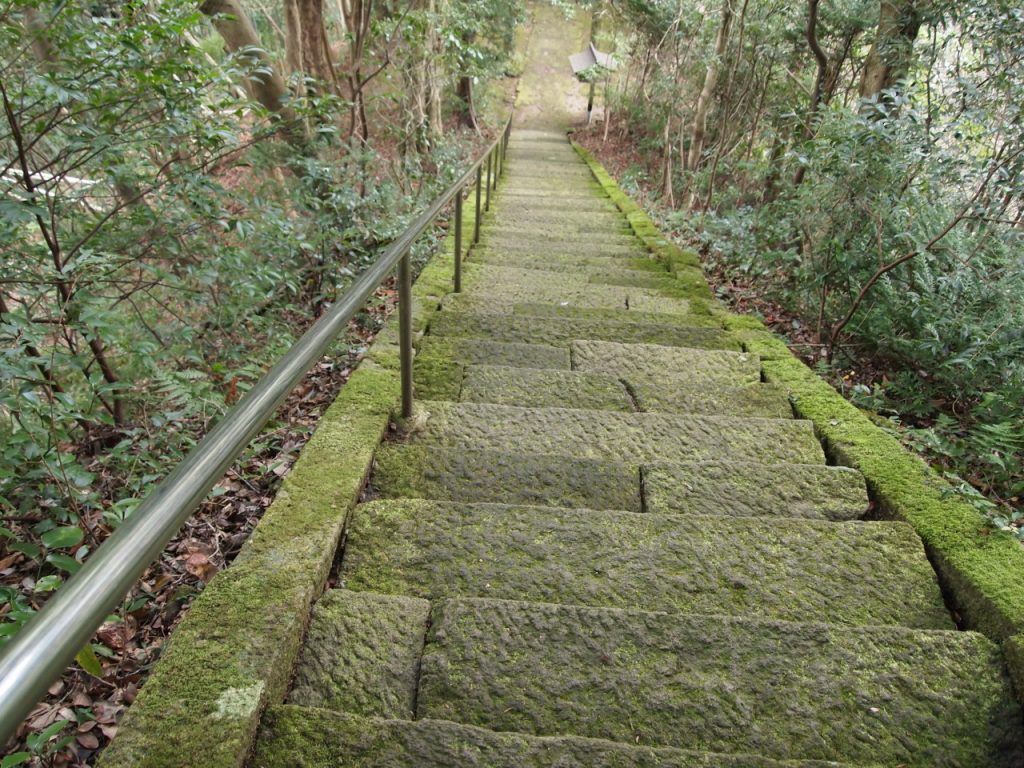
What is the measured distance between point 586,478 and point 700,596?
578mm

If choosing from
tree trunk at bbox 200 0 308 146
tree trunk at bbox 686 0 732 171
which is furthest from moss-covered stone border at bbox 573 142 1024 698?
tree trunk at bbox 686 0 732 171

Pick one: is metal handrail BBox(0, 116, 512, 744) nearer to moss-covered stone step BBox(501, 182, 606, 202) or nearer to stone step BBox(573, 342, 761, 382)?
stone step BBox(573, 342, 761, 382)

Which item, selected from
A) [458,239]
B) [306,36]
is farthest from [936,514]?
[306,36]

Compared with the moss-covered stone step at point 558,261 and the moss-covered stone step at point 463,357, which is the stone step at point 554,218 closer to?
the moss-covered stone step at point 558,261

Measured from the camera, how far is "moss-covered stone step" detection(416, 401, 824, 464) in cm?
229

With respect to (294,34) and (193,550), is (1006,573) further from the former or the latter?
(294,34)

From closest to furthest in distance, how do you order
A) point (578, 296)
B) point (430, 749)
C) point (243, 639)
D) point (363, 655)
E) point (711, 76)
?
point (430, 749) < point (243, 639) < point (363, 655) < point (578, 296) < point (711, 76)

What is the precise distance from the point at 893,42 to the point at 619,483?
4.72 metres

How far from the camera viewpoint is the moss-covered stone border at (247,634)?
105 cm

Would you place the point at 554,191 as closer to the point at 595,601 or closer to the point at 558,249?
the point at 558,249

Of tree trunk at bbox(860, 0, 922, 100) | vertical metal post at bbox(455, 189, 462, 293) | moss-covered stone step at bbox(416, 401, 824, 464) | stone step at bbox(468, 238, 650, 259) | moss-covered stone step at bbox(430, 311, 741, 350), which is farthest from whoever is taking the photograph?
stone step at bbox(468, 238, 650, 259)

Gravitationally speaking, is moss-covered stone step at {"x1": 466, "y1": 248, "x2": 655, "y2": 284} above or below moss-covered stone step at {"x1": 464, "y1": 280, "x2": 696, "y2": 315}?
below

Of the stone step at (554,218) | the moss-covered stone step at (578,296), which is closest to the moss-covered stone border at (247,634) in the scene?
the moss-covered stone step at (578,296)

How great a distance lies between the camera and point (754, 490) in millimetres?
2057
